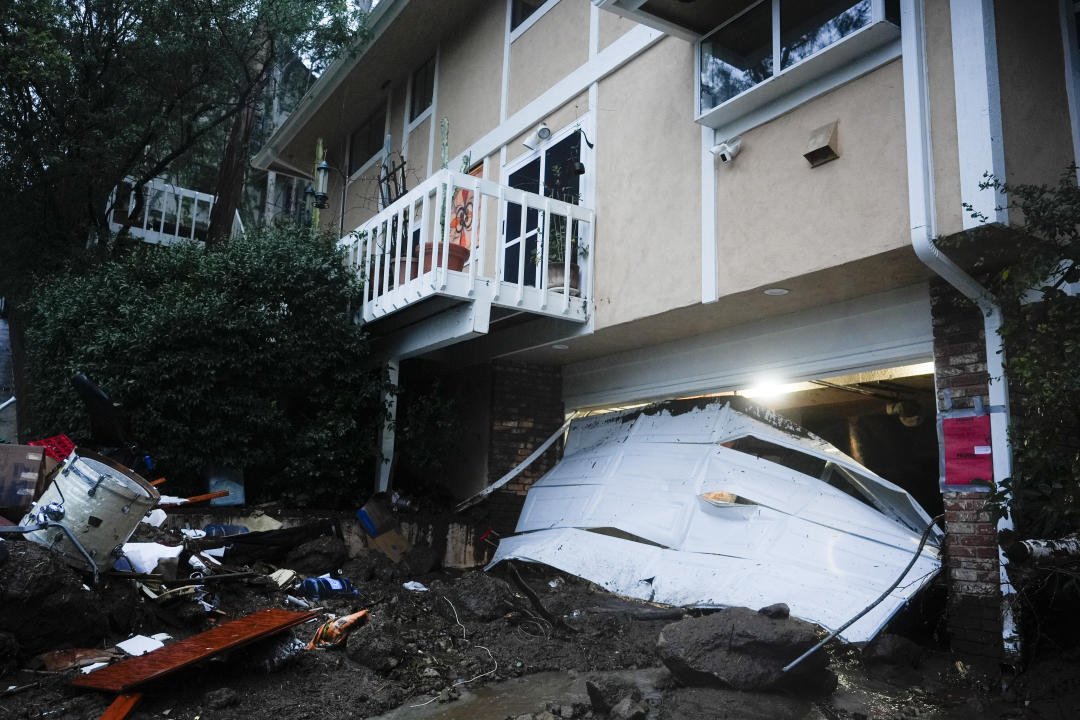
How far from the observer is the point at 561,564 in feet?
24.6

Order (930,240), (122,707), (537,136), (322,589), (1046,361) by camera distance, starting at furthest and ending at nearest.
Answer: (537,136)
(322,589)
(930,240)
(1046,361)
(122,707)

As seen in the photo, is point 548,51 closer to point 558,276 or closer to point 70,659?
point 558,276

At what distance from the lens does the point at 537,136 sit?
9.37 meters

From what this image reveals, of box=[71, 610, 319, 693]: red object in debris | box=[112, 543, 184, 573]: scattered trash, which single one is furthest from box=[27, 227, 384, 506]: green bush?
box=[71, 610, 319, 693]: red object in debris

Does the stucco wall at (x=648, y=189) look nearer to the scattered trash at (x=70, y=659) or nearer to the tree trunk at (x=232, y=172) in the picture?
the scattered trash at (x=70, y=659)

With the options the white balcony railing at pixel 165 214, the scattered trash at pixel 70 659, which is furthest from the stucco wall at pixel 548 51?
the white balcony railing at pixel 165 214

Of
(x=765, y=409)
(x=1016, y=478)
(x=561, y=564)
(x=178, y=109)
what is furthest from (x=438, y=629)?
(x=178, y=109)

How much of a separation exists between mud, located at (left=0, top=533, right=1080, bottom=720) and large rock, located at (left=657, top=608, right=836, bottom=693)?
72mm

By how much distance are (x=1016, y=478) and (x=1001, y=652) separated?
127cm

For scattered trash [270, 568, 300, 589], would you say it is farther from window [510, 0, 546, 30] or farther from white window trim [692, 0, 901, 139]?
window [510, 0, 546, 30]

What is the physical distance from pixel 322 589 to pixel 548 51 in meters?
6.78

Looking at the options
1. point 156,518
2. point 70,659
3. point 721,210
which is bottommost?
point 70,659

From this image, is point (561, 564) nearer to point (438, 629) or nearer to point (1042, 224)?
point (438, 629)

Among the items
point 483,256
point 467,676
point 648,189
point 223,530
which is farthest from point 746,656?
point 223,530
